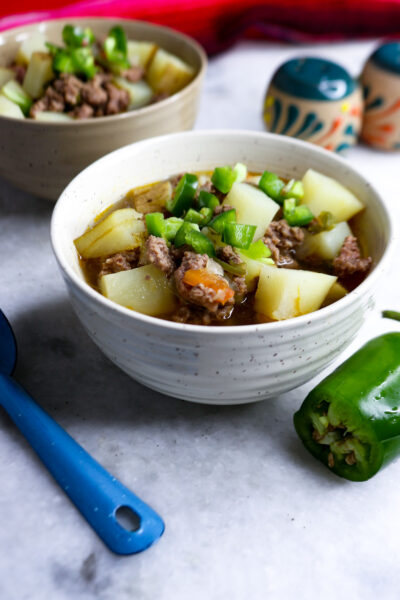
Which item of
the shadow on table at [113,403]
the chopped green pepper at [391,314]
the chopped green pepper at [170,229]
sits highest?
the chopped green pepper at [170,229]

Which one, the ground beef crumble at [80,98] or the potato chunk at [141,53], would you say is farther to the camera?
the potato chunk at [141,53]

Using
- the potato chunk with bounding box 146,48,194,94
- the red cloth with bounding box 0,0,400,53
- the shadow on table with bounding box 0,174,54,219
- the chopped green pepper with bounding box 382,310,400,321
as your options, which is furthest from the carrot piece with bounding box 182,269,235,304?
the red cloth with bounding box 0,0,400,53

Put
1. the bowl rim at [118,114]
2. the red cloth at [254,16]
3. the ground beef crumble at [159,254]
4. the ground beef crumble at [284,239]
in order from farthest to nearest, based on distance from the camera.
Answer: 1. the red cloth at [254,16]
2. the bowl rim at [118,114]
3. the ground beef crumble at [284,239]
4. the ground beef crumble at [159,254]

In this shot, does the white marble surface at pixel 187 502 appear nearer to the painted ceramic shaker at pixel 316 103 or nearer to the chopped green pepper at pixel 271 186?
the chopped green pepper at pixel 271 186

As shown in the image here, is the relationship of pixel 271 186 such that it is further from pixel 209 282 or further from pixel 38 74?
pixel 38 74

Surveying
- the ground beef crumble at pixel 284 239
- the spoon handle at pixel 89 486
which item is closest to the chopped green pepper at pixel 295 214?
the ground beef crumble at pixel 284 239
